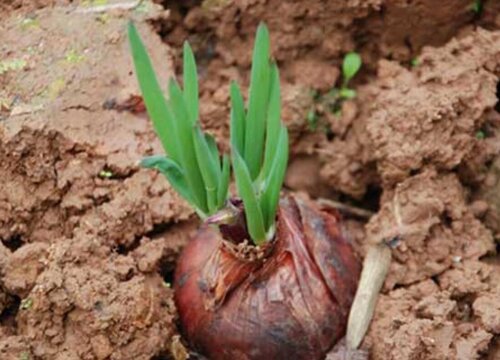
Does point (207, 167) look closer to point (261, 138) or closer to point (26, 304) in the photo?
point (261, 138)

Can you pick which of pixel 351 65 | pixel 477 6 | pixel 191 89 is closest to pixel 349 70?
pixel 351 65

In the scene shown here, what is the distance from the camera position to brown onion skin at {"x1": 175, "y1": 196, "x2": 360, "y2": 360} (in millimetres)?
1789

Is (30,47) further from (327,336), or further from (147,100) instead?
(327,336)

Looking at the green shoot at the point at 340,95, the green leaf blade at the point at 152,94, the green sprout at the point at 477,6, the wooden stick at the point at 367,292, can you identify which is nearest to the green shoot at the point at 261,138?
the green leaf blade at the point at 152,94

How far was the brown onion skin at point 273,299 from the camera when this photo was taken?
1.79 metres

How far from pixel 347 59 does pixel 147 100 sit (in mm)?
703

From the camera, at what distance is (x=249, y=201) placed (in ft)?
5.45

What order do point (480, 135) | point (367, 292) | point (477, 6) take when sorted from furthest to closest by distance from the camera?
point (477, 6) < point (480, 135) < point (367, 292)

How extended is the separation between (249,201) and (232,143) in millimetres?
118

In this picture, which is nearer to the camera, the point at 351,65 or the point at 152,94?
the point at 152,94

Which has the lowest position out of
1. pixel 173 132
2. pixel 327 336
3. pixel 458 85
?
pixel 327 336

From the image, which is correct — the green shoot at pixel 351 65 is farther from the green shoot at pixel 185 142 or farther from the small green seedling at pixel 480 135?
the green shoot at pixel 185 142

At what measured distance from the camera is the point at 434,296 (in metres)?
1.88

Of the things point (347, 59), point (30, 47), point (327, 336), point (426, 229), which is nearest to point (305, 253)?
point (327, 336)
